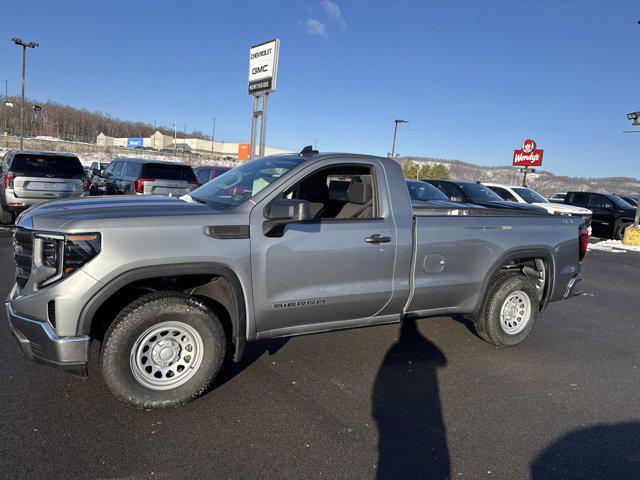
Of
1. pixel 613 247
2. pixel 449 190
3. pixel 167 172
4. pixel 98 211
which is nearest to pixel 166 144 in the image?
pixel 167 172

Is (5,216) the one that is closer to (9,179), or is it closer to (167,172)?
(9,179)

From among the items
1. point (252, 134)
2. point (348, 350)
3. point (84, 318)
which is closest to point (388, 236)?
point (348, 350)

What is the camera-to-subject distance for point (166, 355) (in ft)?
10.8

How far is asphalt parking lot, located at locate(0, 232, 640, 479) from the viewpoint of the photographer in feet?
8.99

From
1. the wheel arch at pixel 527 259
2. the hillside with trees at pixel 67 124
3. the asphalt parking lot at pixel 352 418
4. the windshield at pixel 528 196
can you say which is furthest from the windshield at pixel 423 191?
the hillside with trees at pixel 67 124

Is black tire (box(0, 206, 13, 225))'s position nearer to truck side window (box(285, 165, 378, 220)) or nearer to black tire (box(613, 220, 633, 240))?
truck side window (box(285, 165, 378, 220))

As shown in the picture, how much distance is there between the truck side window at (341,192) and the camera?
4.15 meters

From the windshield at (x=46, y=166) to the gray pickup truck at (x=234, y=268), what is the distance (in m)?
7.77

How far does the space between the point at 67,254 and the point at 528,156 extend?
35.2 metres

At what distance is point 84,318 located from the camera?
2947 mm

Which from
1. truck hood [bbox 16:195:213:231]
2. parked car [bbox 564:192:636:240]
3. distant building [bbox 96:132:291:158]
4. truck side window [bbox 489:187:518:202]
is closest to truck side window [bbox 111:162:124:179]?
truck hood [bbox 16:195:213:231]

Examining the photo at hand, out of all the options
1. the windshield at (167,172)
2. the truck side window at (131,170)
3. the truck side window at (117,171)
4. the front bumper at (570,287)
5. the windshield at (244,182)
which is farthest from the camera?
the truck side window at (117,171)

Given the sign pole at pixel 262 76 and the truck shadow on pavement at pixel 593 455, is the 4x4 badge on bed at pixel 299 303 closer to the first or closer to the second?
the truck shadow on pavement at pixel 593 455

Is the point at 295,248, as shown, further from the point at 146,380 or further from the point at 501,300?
the point at 501,300
